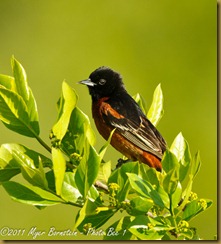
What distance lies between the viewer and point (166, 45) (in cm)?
562

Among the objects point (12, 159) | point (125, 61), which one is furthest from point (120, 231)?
point (125, 61)

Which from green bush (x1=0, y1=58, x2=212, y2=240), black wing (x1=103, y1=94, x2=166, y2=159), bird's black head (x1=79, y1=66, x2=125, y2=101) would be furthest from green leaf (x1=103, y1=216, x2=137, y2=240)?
bird's black head (x1=79, y1=66, x2=125, y2=101)

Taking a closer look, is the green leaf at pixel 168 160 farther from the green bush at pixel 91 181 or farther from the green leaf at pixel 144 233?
the green leaf at pixel 144 233

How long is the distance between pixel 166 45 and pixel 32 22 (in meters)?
1.91

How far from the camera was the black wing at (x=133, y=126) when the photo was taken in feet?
10.9

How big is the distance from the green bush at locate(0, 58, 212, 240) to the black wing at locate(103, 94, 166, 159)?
4.07ft

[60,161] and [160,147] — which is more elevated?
[60,161]

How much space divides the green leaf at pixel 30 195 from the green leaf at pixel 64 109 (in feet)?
0.71

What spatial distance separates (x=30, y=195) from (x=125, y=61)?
4028 mm

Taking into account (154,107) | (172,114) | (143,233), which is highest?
(154,107)

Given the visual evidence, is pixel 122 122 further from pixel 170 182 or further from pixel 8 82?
pixel 170 182

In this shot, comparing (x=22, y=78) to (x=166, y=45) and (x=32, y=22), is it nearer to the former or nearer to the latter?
(x=166, y=45)

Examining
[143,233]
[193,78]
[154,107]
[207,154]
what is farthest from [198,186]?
[143,233]

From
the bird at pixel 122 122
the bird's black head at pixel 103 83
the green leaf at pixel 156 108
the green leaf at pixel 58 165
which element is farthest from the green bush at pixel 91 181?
the bird's black head at pixel 103 83
